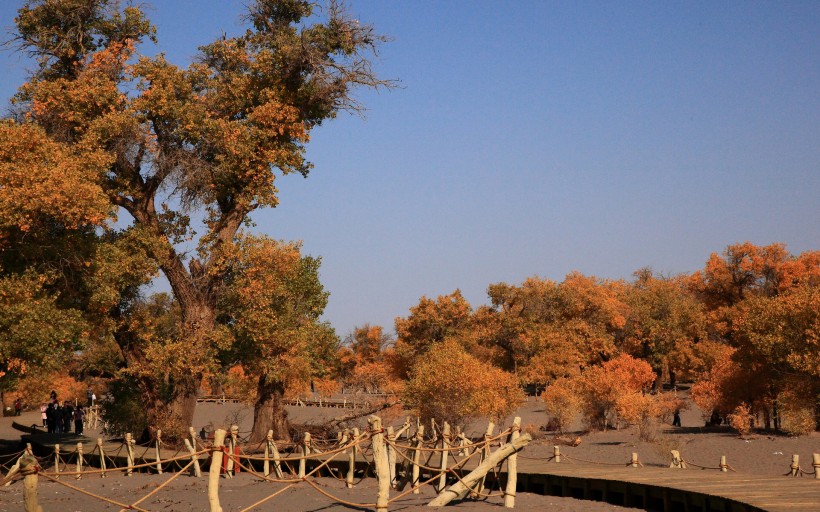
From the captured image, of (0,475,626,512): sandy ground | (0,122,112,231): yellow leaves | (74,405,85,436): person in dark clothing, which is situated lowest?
(0,475,626,512): sandy ground

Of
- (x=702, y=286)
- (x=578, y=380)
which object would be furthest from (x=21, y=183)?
(x=702, y=286)

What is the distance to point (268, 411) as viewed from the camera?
107 ft

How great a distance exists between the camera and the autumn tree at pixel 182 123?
1080 inches

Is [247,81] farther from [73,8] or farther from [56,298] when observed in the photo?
[56,298]

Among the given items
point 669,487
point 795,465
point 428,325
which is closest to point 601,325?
point 428,325

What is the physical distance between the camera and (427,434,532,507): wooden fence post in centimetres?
1549

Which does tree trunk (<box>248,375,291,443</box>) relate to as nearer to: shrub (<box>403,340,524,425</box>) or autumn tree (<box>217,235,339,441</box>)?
autumn tree (<box>217,235,339,441</box>)

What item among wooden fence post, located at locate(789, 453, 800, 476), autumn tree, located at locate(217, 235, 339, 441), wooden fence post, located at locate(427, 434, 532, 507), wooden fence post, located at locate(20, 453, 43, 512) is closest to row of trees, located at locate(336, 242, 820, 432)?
autumn tree, located at locate(217, 235, 339, 441)

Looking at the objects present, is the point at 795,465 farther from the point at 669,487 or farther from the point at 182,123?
the point at 182,123

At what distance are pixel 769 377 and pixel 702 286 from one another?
1152 inches

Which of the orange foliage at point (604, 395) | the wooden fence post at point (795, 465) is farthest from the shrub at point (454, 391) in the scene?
the wooden fence post at point (795, 465)

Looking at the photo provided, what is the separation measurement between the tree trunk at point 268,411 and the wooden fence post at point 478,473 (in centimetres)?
1678

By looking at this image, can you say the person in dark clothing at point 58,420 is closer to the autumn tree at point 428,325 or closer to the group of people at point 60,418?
the group of people at point 60,418

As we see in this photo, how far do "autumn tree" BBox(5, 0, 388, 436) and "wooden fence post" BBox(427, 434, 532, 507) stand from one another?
13.2 meters
